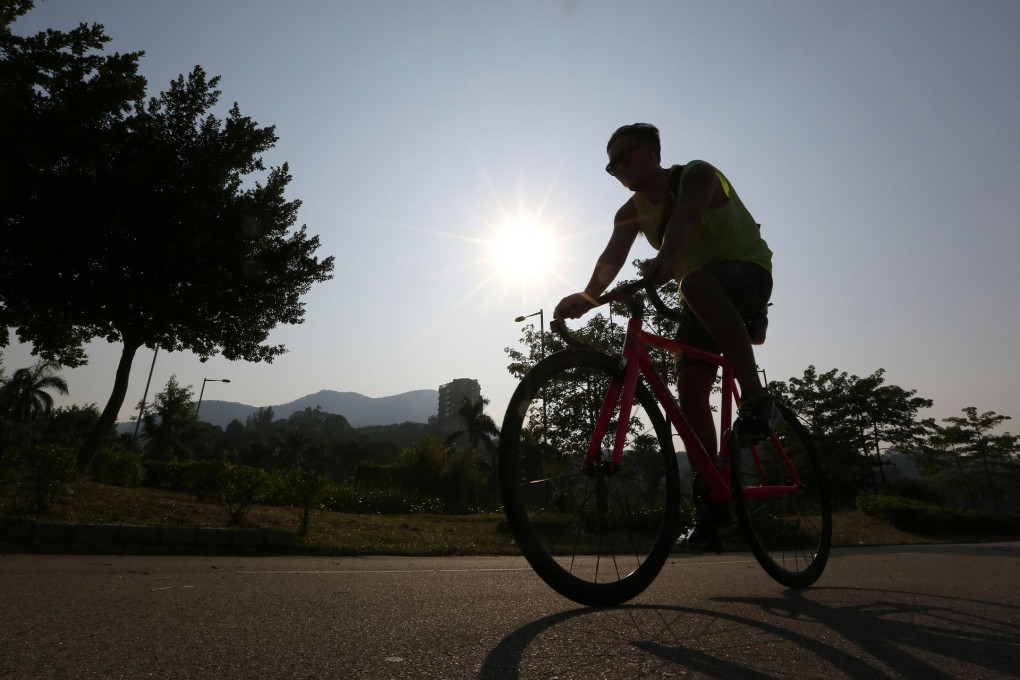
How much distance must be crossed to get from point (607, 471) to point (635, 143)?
1514 mm

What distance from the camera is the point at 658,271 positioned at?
8.00ft

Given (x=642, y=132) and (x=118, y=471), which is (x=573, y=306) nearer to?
(x=642, y=132)

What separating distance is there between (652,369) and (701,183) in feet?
2.69

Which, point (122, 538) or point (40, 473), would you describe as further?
point (40, 473)

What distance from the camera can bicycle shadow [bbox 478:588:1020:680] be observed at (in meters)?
1.36

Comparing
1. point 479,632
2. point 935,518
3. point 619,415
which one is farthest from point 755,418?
point 935,518

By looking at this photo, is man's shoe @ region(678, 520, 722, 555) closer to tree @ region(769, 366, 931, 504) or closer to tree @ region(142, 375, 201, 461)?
tree @ region(769, 366, 931, 504)

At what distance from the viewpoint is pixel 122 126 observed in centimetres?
1324

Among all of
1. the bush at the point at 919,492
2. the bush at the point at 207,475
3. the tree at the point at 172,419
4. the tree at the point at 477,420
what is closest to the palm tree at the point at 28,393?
the tree at the point at 172,419

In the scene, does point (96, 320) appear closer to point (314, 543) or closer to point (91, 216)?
point (91, 216)

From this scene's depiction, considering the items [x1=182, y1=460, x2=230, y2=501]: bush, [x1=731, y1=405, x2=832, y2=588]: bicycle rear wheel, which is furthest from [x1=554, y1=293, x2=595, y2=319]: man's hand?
[x1=182, y1=460, x2=230, y2=501]: bush

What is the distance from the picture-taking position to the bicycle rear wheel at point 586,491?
2.17 meters

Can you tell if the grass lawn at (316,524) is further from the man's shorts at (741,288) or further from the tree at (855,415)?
the tree at (855,415)

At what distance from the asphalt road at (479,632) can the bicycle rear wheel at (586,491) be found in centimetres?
15
